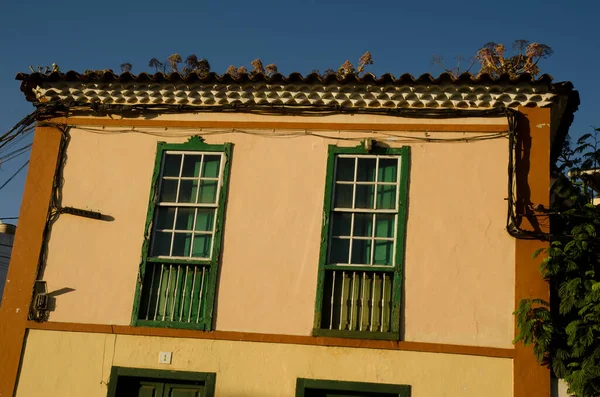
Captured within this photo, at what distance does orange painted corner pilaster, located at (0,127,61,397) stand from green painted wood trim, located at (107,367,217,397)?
4.05 feet

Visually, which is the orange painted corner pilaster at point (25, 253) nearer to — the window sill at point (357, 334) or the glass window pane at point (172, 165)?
the glass window pane at point (172, 165)

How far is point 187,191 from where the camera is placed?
389 inches

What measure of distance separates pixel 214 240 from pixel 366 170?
2.05 metres

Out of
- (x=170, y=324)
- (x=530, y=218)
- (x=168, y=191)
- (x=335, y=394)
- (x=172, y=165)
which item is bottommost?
(x=335, y=394)

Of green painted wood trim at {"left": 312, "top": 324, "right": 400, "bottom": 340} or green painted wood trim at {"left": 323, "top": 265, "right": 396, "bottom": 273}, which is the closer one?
green painted wood trim at {"left": 312, "top": 324, "right": 400, "bottom": 340}

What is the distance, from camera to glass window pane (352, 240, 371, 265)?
30.5ft

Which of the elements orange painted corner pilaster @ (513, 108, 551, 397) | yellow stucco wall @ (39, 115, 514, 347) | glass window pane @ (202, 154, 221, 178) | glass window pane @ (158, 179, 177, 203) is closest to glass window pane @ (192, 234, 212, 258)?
yellow stucco wall @ (39, 115, 514, 347)

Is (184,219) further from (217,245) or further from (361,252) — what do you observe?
(361,252)

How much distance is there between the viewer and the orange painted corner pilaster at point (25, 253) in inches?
372

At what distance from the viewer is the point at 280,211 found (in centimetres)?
953

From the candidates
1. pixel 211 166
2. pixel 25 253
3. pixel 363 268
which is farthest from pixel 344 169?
pixel 25 253

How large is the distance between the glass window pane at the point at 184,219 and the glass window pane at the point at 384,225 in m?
2.31

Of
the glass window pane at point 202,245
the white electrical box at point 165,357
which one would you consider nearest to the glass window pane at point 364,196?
the glass window pane at point 202,245

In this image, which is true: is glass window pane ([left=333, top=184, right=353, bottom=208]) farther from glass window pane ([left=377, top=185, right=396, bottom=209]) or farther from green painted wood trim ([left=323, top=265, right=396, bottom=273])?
green painted wood trim ([left=323, top=265, right=396, bottom=273])
